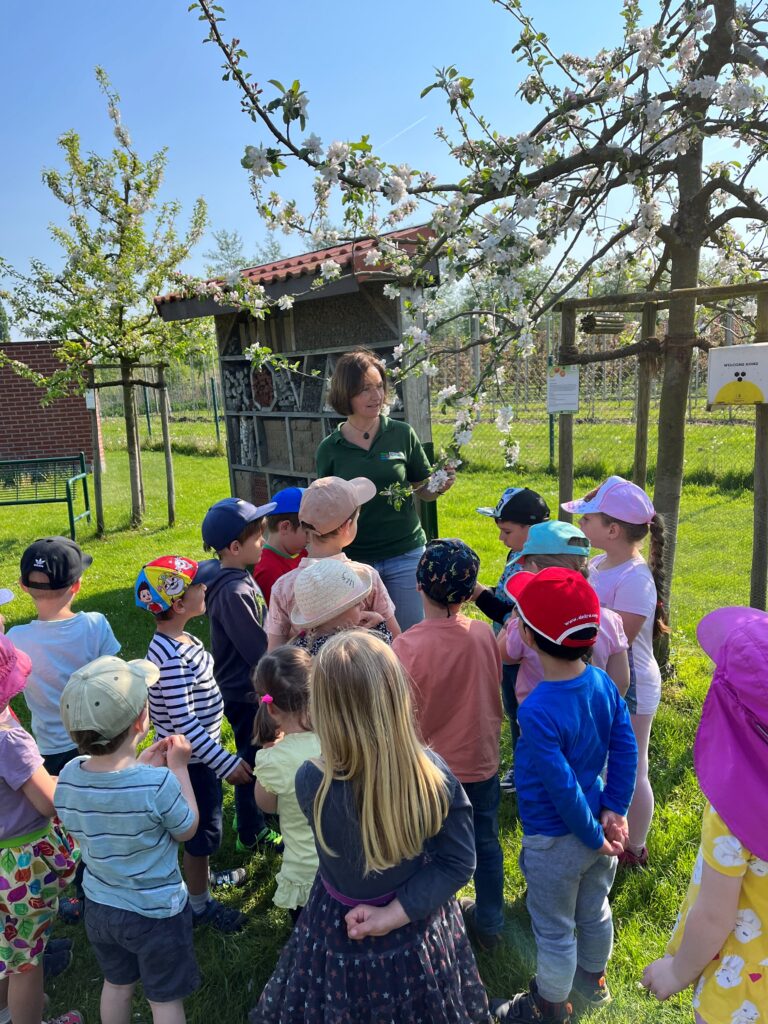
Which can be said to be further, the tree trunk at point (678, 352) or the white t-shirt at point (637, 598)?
the tree trunk at point (678, 352)

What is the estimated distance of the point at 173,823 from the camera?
1.99 m

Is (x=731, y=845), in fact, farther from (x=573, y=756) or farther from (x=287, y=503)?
(x=287, y=503)

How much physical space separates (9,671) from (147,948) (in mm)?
917

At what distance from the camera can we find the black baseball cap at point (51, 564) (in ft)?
9.07

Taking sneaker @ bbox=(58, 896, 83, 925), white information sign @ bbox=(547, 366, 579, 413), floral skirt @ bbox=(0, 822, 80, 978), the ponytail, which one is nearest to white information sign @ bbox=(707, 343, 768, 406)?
white information sign @ bbox=(547, 366, 579, 413)

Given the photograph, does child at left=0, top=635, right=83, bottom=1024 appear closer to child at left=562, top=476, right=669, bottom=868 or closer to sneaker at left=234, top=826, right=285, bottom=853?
sneaker at left=234, top=826, right=285, bottom=853

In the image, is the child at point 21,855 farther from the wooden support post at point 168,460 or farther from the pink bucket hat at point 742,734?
the wooden support post at point 168,460

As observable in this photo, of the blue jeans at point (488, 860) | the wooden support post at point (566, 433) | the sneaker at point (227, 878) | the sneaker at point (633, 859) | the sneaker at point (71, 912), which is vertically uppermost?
the wooden support post at point (566, 433)

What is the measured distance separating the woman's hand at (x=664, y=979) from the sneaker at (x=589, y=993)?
30.1 inches

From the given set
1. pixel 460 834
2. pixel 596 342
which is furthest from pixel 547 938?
pixel 596 342

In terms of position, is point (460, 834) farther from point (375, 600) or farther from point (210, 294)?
point (210, 294)

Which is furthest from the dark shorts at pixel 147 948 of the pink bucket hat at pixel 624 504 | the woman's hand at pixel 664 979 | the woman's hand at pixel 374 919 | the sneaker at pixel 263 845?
the pink bucket hat at pixel 624 504

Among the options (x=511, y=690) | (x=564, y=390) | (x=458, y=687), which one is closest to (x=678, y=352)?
(x=564, y=390)

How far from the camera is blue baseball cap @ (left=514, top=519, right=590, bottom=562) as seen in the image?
2547mm
